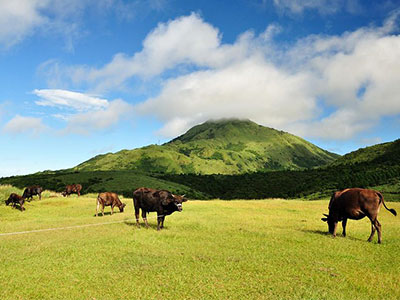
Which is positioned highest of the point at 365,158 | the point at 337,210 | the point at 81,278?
the point at 365,158

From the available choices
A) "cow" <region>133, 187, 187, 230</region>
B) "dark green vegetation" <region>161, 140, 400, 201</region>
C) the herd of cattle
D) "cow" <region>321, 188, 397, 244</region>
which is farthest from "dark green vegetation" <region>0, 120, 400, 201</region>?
"cow" <region>133, 187, 187, 230</region>

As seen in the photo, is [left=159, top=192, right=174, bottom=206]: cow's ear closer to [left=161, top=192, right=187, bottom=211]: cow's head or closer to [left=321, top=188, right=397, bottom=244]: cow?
[left=161, top=192, right=187, bottom=211]: cow's head

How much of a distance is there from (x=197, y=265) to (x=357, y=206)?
10182 mm

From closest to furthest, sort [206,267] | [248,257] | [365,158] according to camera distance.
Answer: [206,267]
[248,257]
[365,158]

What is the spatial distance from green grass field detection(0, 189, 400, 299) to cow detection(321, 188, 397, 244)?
1047mm

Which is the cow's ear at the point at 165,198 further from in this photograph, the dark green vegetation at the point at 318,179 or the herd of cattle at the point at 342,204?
the dark green vegetation at the point at 318,179

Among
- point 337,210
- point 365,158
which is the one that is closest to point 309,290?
point 337,210

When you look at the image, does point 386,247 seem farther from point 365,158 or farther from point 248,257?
point 365,158

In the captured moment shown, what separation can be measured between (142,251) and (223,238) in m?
5.13

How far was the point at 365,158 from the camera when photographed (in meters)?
142

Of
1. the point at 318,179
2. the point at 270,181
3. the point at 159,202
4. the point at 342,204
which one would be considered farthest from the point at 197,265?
the point at 270,181

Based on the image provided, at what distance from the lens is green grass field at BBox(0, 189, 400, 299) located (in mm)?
9023

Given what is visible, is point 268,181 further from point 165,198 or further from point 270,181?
point 165,198

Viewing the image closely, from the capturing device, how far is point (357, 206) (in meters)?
16.2
